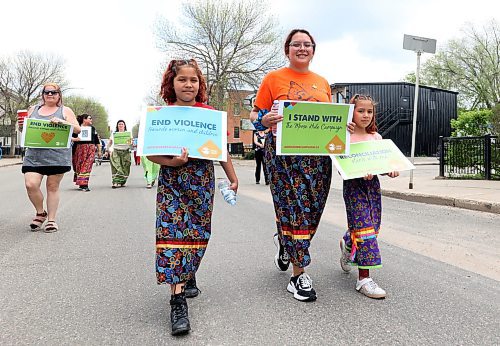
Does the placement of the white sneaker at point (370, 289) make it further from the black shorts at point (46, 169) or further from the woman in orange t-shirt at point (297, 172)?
the black shorts at point (46, 169)

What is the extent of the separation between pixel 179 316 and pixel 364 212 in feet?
5.22

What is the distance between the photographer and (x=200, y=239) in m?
3.06

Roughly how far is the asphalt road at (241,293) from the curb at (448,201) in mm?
1508

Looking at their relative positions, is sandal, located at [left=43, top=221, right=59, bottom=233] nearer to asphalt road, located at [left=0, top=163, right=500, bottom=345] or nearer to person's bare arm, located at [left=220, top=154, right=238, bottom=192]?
asphalt road, located at [left=0, top=163, right=500, bottom=345]

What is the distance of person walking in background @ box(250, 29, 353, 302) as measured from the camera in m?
3.43

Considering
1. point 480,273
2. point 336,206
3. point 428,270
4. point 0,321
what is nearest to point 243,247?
point 428,270

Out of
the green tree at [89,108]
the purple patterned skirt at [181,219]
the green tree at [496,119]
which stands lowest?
the purple patterned skirt at [181,219]

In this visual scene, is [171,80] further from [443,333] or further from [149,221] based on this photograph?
[149,221]

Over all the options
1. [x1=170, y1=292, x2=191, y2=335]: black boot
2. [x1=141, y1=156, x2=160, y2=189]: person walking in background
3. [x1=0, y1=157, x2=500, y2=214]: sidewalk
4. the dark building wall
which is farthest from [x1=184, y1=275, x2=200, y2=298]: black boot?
the dark building wall

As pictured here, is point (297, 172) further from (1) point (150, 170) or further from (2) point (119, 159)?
(2) point (119, 159)

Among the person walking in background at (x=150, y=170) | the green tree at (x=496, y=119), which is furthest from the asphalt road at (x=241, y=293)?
the green tree at (x=496, y=119)

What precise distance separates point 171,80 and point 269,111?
0.80m

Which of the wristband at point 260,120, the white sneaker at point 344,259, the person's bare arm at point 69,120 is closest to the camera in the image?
the wristband at point 260,120

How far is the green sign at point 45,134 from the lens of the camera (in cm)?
575
